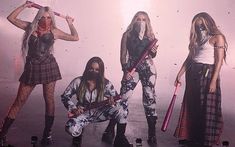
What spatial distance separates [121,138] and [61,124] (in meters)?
0.97

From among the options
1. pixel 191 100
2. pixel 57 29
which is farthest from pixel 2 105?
pixel 191 100

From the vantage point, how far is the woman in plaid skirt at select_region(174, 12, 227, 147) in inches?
233

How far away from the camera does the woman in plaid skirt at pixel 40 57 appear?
583 centimetres

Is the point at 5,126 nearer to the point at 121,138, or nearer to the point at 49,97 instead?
the point at 49,97

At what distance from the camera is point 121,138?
5.84m

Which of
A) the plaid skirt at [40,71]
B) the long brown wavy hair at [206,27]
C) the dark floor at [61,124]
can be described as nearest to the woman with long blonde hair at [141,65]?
the dark floor at [61,124]

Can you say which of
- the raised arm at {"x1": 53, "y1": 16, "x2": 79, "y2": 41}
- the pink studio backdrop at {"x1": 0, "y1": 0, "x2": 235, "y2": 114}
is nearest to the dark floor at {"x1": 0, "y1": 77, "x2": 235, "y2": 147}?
the pink studio backdrop at {"x1": 0, "y1": 0, "x2": 235, "y2": 114}

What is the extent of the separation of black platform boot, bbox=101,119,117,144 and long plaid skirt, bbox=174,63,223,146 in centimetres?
102

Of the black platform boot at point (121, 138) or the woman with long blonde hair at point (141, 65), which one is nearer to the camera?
the black platform boot at point (121, 138)

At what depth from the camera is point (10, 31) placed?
601 cm

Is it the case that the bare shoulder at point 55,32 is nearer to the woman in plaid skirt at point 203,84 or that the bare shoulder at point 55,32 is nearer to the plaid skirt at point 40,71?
the plaid skirt at point 40,71

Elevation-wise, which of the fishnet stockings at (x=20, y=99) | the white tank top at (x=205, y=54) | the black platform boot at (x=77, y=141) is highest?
the white tank top at (x=205, y=54)

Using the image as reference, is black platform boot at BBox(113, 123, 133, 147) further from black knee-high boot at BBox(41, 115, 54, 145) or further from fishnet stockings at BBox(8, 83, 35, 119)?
fishnet stockings at BBox(8, 83, 35, 119)

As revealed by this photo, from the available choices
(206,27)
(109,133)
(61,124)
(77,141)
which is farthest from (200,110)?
(61,124)
